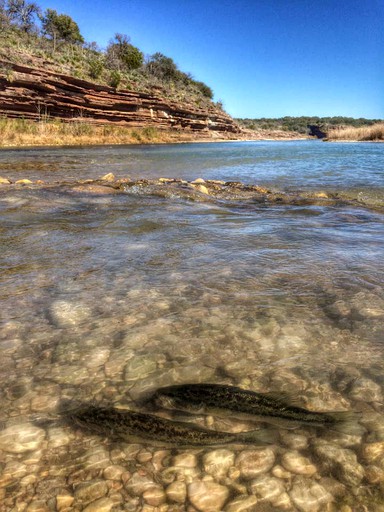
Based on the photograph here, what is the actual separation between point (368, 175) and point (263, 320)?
30.8 feet

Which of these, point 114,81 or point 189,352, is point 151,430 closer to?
point 189,352

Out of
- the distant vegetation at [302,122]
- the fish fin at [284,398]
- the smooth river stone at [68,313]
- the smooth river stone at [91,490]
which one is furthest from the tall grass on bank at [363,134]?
the distant vegetation at [302,122]

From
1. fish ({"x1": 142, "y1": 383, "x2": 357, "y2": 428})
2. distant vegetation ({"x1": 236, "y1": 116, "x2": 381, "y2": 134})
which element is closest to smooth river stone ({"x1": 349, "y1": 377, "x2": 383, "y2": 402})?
fish ({"x1": 142, "y1": 383, "x2": 357, "y2": 428})

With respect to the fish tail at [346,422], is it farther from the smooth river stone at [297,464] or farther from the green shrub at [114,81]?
the green shrub at [114,81]

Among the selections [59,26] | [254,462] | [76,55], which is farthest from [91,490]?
[59,26]

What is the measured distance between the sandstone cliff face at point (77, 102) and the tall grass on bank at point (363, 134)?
2090 centimetres

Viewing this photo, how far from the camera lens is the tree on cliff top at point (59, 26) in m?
43.0

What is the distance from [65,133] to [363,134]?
1361 inches

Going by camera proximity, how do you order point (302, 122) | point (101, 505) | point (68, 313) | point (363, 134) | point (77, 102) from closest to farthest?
point (101, 505), point (68, 313), point (77, 102), point (363, 134), point (302, 122)

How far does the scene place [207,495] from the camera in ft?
3.20

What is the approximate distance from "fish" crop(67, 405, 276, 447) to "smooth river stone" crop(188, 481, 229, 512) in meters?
0.14

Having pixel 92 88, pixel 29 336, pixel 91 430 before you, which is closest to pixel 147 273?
pixel 29 336

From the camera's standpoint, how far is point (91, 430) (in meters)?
1.19

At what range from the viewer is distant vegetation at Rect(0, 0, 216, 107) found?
106 feet
